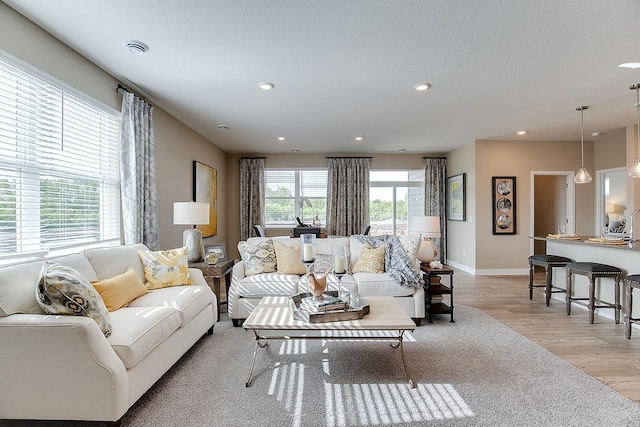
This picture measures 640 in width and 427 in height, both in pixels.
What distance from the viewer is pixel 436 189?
7469mm

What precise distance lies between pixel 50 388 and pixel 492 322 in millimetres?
3776

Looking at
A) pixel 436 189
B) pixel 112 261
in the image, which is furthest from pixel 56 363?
pixel 436 189

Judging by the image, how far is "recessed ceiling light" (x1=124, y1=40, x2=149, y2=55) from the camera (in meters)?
2.62

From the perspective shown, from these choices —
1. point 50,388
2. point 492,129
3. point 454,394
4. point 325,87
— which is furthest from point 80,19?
point 492,129

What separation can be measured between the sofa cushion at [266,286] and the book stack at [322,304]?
3.16 feet

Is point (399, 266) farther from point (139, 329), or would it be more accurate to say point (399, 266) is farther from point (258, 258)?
point (139, 329)

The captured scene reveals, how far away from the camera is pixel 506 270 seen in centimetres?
619

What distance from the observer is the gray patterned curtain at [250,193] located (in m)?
7.43

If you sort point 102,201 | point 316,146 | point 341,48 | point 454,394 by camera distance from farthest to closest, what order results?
point 316,146 → point 102,201 → point 341,48 → point 454,394

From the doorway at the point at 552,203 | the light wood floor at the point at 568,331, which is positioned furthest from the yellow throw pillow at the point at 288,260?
the doorway at the point at 552,203

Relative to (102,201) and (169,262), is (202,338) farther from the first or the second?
(102,201)

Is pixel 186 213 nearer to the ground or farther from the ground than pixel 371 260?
farther from the ground

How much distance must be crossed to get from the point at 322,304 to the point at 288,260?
4.77 ft

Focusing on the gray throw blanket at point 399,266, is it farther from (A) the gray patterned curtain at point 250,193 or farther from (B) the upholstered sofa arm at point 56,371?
(A) the gray patterned curtain at point 250,193
